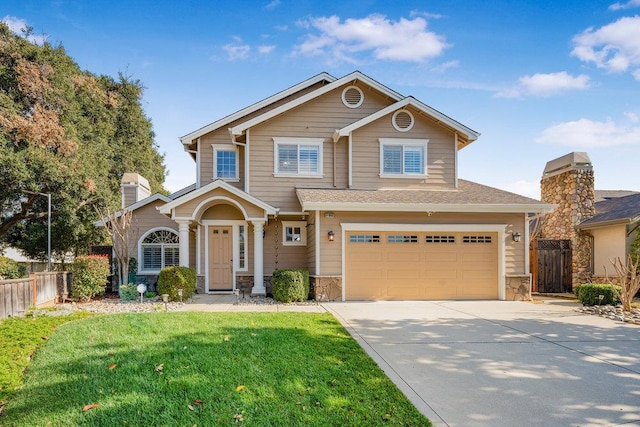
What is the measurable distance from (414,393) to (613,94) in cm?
1468

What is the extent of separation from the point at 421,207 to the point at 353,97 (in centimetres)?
497

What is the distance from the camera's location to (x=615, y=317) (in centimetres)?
903

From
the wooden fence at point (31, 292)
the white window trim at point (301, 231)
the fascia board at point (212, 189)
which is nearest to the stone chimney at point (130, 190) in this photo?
the wooden fence at point (31, 292)

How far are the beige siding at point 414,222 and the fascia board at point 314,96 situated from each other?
163 inches

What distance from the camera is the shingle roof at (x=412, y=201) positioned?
11.5 metres

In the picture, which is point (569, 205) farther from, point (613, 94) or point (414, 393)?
point (414, 393)

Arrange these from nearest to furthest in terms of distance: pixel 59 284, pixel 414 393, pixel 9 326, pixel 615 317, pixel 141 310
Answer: pixel 414 393 → pixel 9 326 → pixel 615 317 → pixel 141 310 → pixel 59 284

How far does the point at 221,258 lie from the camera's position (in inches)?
535

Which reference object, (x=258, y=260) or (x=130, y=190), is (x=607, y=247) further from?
(x=130, y=190)

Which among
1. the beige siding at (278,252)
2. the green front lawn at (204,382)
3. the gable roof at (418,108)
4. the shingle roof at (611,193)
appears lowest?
the green front lawn at (204,382)

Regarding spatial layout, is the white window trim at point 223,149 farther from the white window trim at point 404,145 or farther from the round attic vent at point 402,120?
the round attic vent at point 402,120

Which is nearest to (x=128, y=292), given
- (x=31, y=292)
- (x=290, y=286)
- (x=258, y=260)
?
(x=31, y=292)

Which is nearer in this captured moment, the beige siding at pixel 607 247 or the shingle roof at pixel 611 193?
the beige siding at pixel 607 247

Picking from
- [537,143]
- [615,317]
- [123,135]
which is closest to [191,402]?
[615,317]
